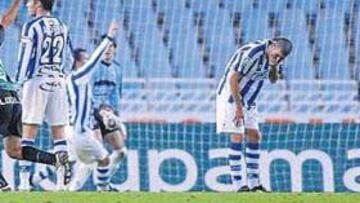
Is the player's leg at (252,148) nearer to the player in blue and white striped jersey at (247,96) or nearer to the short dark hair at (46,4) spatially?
the player in blue and white striped jersey at (247,96)

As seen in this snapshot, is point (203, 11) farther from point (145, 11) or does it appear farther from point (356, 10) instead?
point (356, 10)

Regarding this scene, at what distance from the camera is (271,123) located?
17.2 metres

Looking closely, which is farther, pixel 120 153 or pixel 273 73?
pixel 120 153

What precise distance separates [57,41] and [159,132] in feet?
16.0

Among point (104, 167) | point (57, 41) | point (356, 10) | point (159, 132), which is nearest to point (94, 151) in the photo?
point (104, 167)

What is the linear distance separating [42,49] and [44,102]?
0.52 meters

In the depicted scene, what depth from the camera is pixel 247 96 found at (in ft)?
38.8

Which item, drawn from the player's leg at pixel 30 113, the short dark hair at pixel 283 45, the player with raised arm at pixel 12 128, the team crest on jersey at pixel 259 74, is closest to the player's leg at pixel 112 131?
the player's leg at pixel 30 113

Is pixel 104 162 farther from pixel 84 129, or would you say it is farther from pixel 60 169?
pixel 60 169

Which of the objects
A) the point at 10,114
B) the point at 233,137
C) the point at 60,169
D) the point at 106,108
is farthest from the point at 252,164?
the point at 106,108

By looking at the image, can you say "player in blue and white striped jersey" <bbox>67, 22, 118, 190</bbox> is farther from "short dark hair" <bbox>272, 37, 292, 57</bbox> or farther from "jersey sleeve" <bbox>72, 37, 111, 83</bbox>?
"short dark hair" <bbox>272, 37, 292, 57</bbox>

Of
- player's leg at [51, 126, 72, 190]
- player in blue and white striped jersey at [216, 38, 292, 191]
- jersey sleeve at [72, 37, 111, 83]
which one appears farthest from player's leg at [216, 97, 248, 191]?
jersey sleeve at [72, 37, 111, 83]

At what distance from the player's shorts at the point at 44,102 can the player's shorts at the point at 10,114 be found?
1.42 m

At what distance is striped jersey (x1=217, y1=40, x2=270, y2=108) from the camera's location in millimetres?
11555
